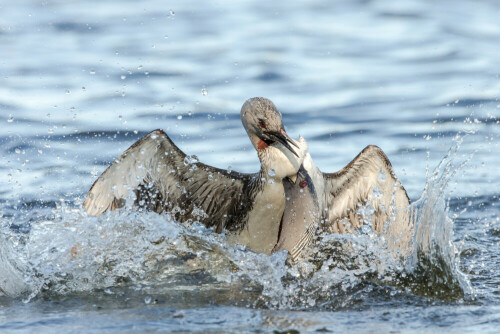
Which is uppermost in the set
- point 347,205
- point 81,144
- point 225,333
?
point 81,144

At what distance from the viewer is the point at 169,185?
6984 mm

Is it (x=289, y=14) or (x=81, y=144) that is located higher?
(x=289, y=14)

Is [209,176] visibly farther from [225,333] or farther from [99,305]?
[225,333]

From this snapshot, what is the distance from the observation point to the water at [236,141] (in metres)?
5.09

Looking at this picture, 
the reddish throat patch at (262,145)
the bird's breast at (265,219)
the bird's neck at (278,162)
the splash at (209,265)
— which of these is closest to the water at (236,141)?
the splash at (209,265)

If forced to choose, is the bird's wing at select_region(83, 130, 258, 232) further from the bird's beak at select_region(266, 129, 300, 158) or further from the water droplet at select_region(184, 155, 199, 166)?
the bird's beak at select_region(266, 129, 300, 158)

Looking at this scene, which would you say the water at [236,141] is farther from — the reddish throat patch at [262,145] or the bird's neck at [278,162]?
the reddish throat patch at [262,145]

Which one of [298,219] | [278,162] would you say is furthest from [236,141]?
[298,219]

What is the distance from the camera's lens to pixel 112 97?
38.0 feet

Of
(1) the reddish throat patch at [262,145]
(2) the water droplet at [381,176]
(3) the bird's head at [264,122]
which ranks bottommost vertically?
(2) the water droplet at [381,176]

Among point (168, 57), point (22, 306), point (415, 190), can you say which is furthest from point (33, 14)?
point (22, 306)

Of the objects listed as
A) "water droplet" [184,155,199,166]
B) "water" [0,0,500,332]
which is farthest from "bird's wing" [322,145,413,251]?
"water droplet" [184,155,199,166]

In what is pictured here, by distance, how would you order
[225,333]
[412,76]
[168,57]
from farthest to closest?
[168,57], [412,76], [225,333]

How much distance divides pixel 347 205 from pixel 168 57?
23.1ft
